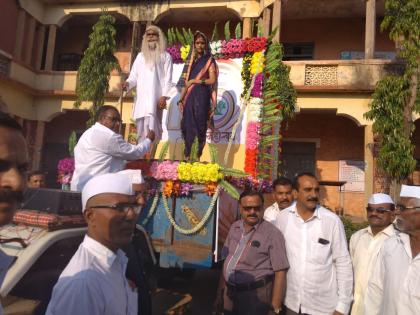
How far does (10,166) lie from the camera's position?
3.54ft

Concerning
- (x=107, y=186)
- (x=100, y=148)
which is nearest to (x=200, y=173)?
(x=100, y=148)

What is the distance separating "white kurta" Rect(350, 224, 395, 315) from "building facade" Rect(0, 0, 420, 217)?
→ 26.6ft

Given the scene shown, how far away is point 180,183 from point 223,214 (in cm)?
66

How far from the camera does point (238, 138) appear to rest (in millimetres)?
6801

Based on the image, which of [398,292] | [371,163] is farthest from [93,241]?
[371,163]

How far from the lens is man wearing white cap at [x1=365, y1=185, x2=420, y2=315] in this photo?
2.54 m

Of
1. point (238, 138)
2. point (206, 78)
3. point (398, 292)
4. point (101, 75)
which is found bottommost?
point (398, 292)

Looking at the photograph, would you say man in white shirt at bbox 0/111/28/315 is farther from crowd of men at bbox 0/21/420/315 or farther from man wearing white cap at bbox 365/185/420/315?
man wearing white cap at bbox 365/185/420/315

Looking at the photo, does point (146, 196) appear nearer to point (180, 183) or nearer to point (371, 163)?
point (180, 183)

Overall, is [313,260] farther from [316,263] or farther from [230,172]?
[230,172]

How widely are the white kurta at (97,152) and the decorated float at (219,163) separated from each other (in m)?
0.70

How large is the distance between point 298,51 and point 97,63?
7622 mm

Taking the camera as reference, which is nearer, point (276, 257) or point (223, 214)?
point (276, 257)

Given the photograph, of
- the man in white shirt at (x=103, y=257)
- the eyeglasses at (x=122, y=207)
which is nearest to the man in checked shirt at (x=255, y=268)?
the man in white shirt at (x=103, y=257)
